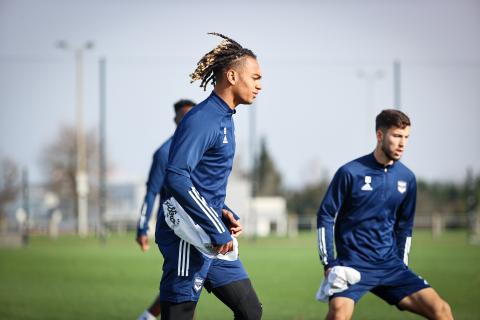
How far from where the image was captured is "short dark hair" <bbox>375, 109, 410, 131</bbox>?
25.3 ft

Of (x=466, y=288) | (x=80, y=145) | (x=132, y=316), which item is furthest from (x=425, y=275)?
(x=80, y=145)

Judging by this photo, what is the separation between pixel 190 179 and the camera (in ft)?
19.3

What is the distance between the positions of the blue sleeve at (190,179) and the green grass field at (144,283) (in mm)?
6629

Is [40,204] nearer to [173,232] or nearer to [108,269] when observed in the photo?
[108,269]

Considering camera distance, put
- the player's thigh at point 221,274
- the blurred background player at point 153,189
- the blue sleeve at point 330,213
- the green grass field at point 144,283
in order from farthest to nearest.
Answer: the green grass field at point 144,283 < the blurred background player at point 153,189 < the blue sleeve at point 330,213 < the player's thigh at point 221,274

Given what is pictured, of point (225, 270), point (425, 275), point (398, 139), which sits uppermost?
point (398, 139)

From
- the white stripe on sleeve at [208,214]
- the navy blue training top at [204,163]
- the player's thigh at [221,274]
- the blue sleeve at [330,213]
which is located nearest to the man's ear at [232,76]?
the navy blue training top at [204,163]

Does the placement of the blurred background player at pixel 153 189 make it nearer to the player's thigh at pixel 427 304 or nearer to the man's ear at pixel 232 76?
the player's thigh at pixel 427 304

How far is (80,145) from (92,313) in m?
42.9

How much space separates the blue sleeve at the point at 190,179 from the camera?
227 inches

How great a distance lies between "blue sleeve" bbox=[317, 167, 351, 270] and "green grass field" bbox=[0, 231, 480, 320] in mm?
4596

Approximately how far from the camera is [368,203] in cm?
774

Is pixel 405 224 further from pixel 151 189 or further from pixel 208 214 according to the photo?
pixel 151 189

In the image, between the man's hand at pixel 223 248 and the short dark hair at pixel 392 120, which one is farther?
the short dark hair at pixel 392 120
